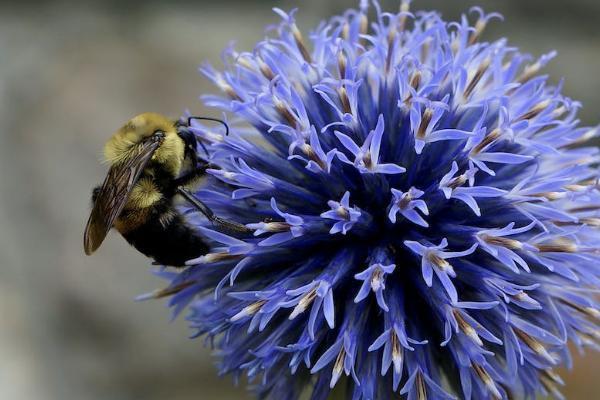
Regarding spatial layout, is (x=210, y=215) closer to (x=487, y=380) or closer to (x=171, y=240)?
(x=171, y=240)

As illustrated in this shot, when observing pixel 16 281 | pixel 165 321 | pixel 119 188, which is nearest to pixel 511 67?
pixel 119 188

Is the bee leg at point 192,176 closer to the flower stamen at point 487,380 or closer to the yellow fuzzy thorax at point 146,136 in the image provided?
the yellow fuzzy thorax at point 146,136

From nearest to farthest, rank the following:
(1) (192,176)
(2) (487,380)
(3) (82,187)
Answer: (2) (487,380) → (1) (192,176) → (3) (82,187)

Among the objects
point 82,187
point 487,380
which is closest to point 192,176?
point 487,380

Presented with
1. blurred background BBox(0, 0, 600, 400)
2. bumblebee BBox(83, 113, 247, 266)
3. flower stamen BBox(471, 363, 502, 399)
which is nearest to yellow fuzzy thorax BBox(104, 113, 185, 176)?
bumblebee BBox(83, 113, 247, 266)

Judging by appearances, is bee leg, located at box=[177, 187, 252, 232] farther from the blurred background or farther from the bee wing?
the blurred background

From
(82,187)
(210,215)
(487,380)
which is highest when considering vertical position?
(210,215)
